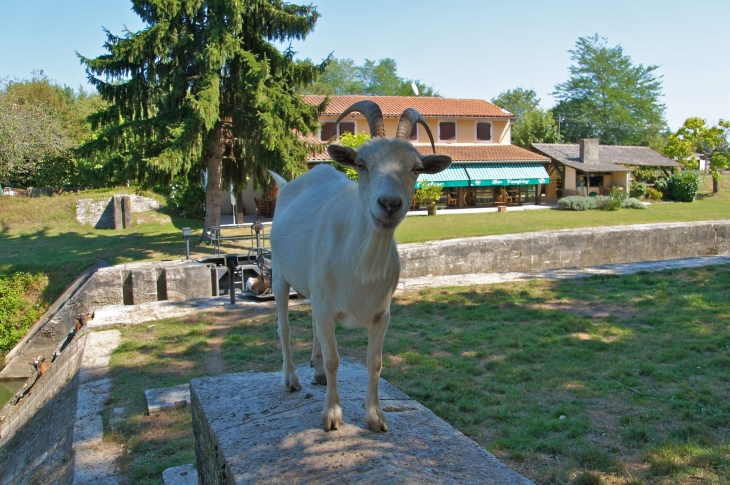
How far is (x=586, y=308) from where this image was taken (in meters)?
9.57

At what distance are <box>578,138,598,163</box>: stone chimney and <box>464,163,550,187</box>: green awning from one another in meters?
4.71

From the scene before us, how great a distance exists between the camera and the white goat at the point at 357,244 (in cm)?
307

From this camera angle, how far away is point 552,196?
39750mm

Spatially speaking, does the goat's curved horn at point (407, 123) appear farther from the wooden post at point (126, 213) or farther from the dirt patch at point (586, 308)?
the wooden post at point (126, 213)

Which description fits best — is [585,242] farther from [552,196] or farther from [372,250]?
[552,196]

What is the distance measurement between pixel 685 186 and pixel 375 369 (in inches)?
1592

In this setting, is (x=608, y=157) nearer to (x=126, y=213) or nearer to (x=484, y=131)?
(x=484, y=131)

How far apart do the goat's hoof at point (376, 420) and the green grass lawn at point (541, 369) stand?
131cm

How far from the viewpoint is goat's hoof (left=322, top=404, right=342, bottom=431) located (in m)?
3.69

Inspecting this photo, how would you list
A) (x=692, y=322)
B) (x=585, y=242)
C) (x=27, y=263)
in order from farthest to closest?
(x=27, y=263), (x=585, y=242), (x=692, y=322)

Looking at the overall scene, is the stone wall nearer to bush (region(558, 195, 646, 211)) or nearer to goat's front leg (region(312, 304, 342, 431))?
goat's front leg (region(312, 304, 342, 431))

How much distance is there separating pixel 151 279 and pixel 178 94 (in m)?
7.62

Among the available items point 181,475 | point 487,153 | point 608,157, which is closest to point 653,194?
point 608,157

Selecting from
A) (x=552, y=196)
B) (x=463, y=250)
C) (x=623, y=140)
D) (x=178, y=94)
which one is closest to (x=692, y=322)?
(x=463, y=250)
